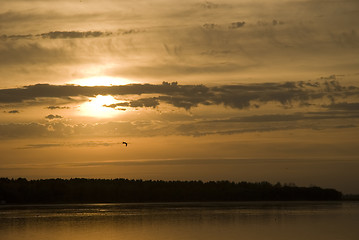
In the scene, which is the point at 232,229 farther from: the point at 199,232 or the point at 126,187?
the point at 126,187

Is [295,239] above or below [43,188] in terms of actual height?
below

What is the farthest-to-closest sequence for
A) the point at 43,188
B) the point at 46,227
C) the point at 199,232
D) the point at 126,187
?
1. the point at 126,187
2. the point at 43,188
3. the point at 46,227
4. the point at 199,232

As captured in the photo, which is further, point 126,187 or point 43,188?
point 126,187

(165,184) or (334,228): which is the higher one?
(165,184)

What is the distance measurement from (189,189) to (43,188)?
1686 inches

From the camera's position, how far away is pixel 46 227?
62.5 m

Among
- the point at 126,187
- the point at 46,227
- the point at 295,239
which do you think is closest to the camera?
the point at 295,239

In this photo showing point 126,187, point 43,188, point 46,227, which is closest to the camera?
point 46,227

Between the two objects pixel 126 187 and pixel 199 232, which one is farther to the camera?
pixel 126 187

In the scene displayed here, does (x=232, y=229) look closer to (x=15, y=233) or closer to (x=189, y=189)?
(x=15, y=233)

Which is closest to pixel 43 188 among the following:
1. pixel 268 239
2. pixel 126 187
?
pixel 126 187

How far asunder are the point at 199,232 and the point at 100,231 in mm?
8894

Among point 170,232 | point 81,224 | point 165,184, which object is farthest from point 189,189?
point 170,232

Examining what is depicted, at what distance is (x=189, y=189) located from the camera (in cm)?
17388
